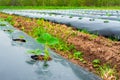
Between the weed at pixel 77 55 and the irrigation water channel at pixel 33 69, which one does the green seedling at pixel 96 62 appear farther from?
the irrigation water channel at pixel 33 69

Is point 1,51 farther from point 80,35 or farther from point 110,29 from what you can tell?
point 110,29

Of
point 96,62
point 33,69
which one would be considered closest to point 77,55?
point 96,62

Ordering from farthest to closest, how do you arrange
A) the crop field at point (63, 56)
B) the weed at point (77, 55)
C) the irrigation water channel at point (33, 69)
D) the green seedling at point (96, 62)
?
the weed at point (77, 55)
the green seedling at point (96, 62)
the crop field at point (63, 56)
the irrigation water channel at point (33, 69)

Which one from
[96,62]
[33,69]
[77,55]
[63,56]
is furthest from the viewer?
[77,55]

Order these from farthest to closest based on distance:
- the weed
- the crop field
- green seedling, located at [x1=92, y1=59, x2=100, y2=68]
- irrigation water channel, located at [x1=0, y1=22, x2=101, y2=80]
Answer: the weed → green seedling, located at [x1=92, y1=59, x2=100, y2=68] → the crop field → irrigation water channel, located at [x1=0, y1=22, x2=101, y2=80]

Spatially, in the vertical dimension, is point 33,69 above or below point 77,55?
above

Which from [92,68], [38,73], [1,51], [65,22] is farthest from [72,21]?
[38,73]

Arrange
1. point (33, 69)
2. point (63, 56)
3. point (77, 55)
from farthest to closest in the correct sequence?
point (77, 55) < point (63, 56) < point (33, 69)

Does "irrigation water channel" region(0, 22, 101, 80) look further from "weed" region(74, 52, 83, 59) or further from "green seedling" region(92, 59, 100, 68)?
"weed" region(74, 52, 83, 59)

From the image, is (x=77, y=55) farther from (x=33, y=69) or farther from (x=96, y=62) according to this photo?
(x=33, y=69)

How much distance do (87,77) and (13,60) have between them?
→ 30.6 inches

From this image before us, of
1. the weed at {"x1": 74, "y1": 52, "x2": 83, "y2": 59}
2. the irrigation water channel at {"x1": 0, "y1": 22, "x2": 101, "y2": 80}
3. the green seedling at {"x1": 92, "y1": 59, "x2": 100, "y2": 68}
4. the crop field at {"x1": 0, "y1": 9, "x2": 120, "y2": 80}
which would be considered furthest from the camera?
the weed at {"x1": 74, "y1": 52, "x2": 83, "y2": 59}

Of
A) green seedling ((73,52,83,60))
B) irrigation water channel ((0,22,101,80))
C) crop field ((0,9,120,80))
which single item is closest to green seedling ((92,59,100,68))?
crop field ((0,9,120,80))

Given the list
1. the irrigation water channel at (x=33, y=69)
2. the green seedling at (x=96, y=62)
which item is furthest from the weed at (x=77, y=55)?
the irrigation water channel at (x=33, y=69)
